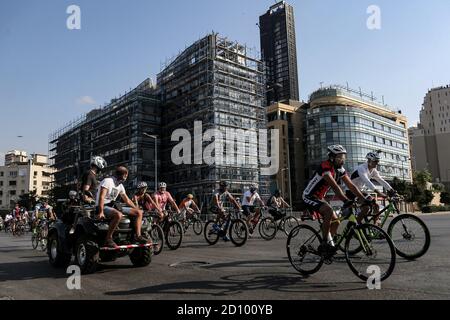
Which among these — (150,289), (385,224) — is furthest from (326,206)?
(150,289)

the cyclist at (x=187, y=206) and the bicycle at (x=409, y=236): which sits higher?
the cyclist at (x=187, y=206)

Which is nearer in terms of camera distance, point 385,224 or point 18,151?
point 385,224

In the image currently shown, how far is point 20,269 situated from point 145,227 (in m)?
3.03

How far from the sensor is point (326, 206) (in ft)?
20.5

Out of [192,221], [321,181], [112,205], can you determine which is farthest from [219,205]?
[321,181]

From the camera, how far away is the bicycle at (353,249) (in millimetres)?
5465

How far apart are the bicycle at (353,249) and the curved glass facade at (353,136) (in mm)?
68283

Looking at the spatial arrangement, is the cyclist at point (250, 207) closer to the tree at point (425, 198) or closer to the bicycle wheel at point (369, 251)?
the bicycle wheel at point (369, 251)

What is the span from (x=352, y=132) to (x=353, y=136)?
0.82 metres

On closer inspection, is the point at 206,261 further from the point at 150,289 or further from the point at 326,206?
the point at 326,206

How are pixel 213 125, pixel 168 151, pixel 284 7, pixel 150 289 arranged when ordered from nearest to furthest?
pixel 150 289
pixel 213 125
pixel 168 151
pixel 284 7

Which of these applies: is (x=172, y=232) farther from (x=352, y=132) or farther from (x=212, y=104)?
(x=352, y=132)

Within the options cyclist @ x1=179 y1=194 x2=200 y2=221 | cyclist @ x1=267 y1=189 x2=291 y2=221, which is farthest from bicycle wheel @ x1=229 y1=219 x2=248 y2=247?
cyclist @ x1=179 y1=194 x2=200 y2=221

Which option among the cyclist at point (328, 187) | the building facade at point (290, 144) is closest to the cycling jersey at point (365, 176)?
the cyclist at point (328, 187)
